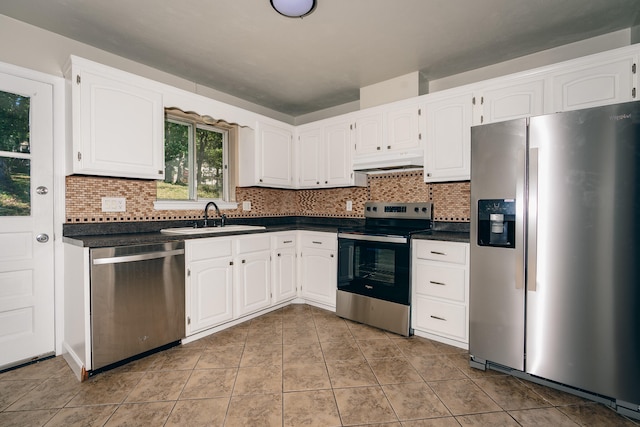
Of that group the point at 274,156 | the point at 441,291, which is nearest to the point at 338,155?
the point at 274,156

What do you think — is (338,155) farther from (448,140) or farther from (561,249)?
(561,249)

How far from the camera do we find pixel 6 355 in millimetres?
2135

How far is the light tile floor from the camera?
1642 millimetres

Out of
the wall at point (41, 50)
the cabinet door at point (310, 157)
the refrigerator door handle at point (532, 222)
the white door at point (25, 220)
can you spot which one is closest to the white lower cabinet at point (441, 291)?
the refrigerator door handle at point (532, 222)

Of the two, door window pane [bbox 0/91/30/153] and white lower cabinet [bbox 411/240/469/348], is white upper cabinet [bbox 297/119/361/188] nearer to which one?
white lower cabinet [bbox 411/240/469/348]

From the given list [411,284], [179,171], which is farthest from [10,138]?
[411,284]

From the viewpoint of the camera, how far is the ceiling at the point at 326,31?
2.07 meters

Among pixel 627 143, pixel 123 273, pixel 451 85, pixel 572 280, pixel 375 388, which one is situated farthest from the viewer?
pixel 451 85

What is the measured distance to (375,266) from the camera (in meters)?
2.91

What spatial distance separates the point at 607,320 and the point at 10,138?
4.06 m

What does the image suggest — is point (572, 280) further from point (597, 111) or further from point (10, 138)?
point (10, 138)

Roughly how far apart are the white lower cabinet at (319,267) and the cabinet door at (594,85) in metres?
2.22

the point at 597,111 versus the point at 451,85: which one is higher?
the point at 451,85

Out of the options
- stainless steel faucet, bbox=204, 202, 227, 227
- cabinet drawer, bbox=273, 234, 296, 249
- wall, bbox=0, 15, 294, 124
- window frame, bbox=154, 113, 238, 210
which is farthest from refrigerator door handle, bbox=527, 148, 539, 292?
wall, bbox=0, 15, 294, 124
